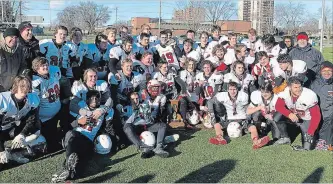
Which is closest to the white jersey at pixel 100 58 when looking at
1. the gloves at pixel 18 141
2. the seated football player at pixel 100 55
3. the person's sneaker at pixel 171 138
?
the seated football player at pixel 100 55

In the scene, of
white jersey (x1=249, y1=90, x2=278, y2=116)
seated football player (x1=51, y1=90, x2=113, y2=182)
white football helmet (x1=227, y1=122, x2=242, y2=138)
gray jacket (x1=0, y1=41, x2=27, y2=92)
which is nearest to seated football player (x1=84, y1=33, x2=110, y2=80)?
seated football player (x1=51, y1=90, x2=113, y2=182)

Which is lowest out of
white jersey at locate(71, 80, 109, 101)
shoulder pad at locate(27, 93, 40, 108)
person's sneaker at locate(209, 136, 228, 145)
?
person's sneaker at locate(209, 136, 228, 145)

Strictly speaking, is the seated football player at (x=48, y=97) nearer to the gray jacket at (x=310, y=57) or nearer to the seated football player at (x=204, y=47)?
the seated football player at (x=204, y=47)

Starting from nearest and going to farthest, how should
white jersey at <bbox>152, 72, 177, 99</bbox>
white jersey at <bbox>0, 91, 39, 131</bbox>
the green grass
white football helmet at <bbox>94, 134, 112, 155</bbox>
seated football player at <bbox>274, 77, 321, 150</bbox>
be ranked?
the green grass < white jersey at <bbox>0, 91, 39, 131</bbox> < white football helmet at <bbox>94, 134, 112, 155</bbox> < seated football player at <bbox>274, 77, 321, 150</bbox> < white jersey at <bbox>152, 72, 177, 99</bbox>

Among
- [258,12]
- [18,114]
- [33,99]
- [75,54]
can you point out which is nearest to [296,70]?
[75,54]

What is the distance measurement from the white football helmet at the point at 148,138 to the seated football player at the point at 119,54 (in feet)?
5.96

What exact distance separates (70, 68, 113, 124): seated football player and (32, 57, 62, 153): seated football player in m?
0.38

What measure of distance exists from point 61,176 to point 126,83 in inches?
108

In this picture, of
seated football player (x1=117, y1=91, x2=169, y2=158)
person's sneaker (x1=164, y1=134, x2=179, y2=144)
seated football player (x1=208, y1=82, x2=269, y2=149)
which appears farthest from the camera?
seated football player (x1=208, y1=82, x2=269, y2=149)

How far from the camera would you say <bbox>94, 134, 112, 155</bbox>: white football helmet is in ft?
18.9

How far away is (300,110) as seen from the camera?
634 cm

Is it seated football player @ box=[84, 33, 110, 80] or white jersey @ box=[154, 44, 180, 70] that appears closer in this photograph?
seated football player @ box=[84, 33, 110, 80]

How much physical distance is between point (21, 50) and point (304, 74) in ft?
17.4

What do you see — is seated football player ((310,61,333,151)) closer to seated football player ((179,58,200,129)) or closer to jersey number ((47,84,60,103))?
seated football player ((179,58,200,129))
